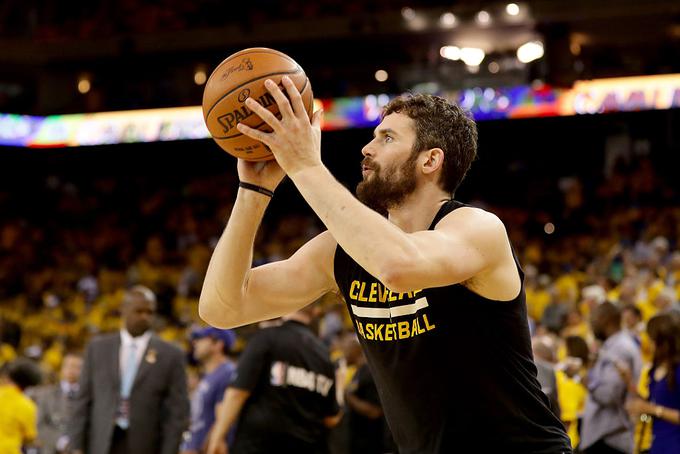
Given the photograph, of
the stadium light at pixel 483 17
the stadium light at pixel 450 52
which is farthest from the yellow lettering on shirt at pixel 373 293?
the stadium light at pixel 450 52

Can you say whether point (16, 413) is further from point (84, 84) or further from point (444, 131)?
point (84, 84)

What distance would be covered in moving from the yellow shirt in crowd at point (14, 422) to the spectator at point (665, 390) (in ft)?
14.1

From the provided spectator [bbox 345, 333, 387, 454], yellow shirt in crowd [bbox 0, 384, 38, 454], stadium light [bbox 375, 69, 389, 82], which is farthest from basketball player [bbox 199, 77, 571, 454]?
stadium light [bbox 375, 69, 389, 82]

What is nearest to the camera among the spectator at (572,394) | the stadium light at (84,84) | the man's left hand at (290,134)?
the man's left hand at (290,134)

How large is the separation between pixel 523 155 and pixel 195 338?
14137 mm

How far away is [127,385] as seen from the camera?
6.98m

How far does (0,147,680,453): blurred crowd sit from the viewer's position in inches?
307

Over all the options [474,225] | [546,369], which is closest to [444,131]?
[474,225]

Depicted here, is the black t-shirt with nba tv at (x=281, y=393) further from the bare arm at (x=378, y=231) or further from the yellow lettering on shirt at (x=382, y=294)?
the bare arm at (x=378, y=231)

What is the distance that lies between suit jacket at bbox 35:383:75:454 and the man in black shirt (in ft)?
14.9

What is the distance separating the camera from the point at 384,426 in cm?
845

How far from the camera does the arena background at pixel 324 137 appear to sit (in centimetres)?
1736

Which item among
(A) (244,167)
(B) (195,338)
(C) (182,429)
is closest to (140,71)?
(B) (195,338)

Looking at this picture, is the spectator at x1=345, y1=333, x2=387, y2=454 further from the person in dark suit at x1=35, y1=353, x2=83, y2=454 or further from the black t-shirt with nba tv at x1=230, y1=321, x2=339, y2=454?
the person in dark suit at x1=35, y1=353, x2=83, y2=454
